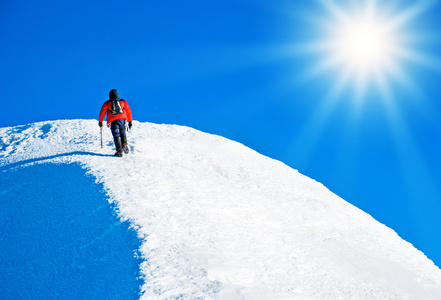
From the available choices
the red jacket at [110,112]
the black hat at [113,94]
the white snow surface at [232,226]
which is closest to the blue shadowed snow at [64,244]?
the white snow surface at [232,226]

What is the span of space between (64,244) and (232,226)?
3214 mm

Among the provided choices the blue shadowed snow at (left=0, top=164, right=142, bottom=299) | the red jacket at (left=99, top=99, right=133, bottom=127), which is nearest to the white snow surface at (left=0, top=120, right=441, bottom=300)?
the blue shadowed snow at (left=0, top=164, right=142, bottom=299)

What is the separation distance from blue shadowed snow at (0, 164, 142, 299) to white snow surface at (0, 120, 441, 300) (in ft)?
1.06

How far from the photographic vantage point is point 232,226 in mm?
7500

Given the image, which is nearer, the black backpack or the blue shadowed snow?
the blue shadowed snow

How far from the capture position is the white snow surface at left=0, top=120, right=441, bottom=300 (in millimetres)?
5551

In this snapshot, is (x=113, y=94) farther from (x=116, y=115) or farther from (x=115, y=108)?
(x=116, y=115)

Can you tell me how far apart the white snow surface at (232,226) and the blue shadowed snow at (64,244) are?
0.32 metres

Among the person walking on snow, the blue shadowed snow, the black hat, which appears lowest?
the blue shadowed snow

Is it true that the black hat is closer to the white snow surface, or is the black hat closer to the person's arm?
the person's arm

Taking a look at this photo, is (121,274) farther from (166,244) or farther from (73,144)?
(73,144)

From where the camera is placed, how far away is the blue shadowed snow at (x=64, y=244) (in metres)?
5.21

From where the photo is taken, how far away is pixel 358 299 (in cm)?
601

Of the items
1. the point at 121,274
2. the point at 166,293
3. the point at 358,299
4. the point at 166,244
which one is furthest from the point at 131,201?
the point at 358,299
